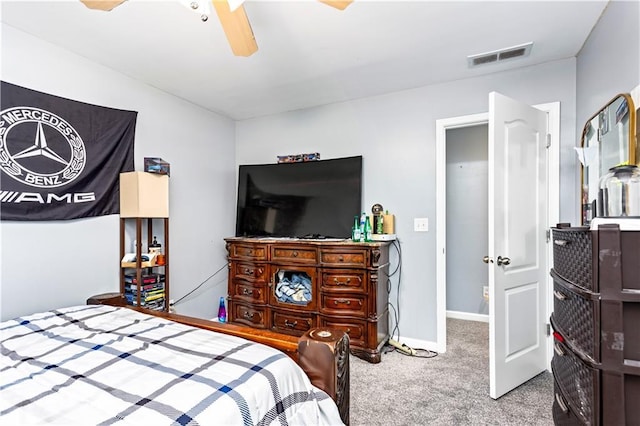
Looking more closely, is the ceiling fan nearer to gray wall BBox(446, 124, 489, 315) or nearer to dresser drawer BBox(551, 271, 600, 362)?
dresser drawer BBox(551, 271, 600, 362)

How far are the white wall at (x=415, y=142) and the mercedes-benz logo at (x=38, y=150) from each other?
6.99 feet

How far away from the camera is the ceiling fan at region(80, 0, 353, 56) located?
1420 mm

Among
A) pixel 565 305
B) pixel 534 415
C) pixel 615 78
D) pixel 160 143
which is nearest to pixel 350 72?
pixel 615 78

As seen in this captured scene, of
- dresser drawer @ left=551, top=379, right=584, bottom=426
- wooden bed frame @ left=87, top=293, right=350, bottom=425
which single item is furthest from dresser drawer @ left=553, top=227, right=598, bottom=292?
wooden bed frame @ left=87, top=293, right=350, bottom=425

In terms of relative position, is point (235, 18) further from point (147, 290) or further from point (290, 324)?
point (290, 324)

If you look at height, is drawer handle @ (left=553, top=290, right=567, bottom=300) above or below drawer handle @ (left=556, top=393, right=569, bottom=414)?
above

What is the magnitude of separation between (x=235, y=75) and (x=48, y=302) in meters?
2.25

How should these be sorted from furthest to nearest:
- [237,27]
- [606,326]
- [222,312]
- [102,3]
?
[222,312], [237,27], [102,3], [606,326]

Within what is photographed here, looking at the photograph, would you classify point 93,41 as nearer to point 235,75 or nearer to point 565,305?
point 235,75

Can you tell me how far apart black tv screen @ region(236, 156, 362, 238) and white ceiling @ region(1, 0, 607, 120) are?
86 cm

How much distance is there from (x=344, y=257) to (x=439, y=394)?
3.99 ft

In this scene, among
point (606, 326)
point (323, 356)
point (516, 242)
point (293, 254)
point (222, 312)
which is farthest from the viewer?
point (222, 312)

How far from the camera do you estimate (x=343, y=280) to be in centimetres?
271

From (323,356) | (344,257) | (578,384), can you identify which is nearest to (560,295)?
(578,384)
